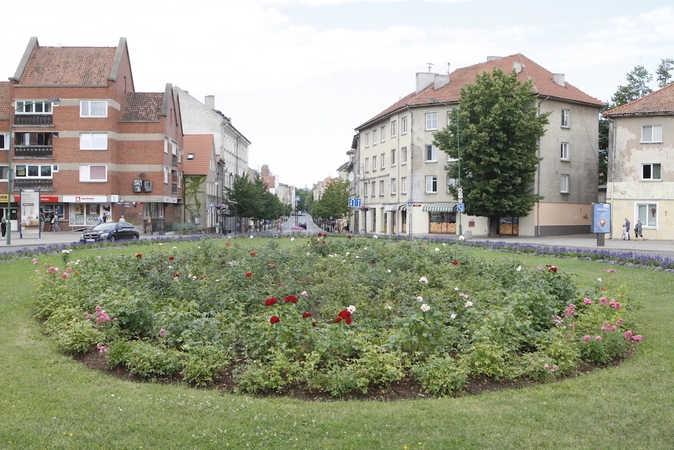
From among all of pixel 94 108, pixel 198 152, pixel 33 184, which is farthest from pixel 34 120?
pixel 198 152

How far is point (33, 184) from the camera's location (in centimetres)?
5341

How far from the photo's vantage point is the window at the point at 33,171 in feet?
176

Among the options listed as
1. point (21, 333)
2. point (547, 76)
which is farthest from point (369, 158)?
point (21, 333)

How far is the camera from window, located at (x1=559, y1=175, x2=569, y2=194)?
5622 cm

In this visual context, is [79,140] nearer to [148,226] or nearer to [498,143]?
[148,226]

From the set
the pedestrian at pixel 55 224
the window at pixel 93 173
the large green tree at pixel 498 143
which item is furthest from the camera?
the window at pixel 93 173

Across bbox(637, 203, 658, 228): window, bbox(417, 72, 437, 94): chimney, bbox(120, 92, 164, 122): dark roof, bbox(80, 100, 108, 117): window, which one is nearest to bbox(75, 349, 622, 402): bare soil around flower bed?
bbox(637, 203, 658, 228): window

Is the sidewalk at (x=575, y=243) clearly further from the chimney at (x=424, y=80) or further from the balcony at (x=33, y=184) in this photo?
the chimney at (x=424, y=80)

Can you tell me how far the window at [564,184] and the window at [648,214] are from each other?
1046cm

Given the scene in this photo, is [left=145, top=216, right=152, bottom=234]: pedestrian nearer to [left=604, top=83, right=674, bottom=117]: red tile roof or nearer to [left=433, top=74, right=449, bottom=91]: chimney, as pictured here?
[left=433, top=74, right=449, bottom=91]: chimney

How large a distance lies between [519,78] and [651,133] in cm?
1441

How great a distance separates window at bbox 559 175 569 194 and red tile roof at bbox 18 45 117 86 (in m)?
41.5

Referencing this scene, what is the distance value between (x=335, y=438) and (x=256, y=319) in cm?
340

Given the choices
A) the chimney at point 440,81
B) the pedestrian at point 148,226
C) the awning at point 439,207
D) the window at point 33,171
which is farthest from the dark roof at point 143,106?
the chimney at point 440,81
